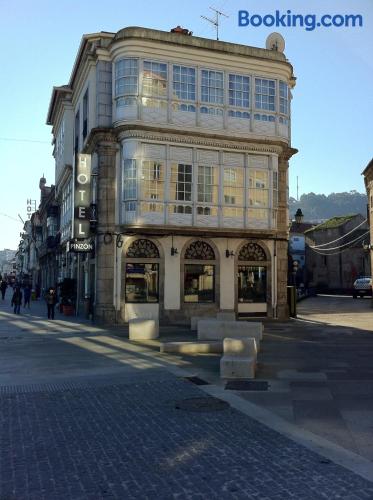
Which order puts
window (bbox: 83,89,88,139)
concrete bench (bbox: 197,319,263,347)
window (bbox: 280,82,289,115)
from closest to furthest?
1. concrete bench (bbox: 197,319,263,347)
2. window (bbox: 280,82,289,115)
3. window (bbox: 83,89,88,139)

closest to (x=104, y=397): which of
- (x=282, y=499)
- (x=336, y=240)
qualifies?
(x=282, y=499)

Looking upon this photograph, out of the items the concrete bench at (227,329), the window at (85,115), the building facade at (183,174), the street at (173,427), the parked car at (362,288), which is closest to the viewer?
the street at (173,427)

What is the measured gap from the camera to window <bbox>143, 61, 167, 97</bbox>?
78.8 ft

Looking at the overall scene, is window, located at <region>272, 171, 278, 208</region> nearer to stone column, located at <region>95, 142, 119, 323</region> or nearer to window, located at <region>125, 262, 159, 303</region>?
window, located at <region>125, 262, 159, 303</region>

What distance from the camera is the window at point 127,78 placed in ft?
78.0

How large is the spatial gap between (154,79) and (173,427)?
19622 millimetres

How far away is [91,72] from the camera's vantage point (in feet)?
85.2

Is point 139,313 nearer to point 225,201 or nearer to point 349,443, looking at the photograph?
point 225,201

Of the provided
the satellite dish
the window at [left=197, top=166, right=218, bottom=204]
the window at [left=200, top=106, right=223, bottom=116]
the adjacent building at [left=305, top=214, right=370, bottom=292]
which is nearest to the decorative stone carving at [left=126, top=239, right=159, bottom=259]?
the window at [left=197, top=166, right=218, bottom=204]

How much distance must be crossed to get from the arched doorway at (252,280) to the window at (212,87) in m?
7.10

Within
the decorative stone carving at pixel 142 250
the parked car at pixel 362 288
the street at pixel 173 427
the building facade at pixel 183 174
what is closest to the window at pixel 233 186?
the building facade at pixel 183 174

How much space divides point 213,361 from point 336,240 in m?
53.3

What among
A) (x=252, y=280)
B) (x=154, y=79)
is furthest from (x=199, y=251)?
(x=154, y=79)

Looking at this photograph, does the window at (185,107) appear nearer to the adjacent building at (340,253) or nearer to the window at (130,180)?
the window at (130,180)
